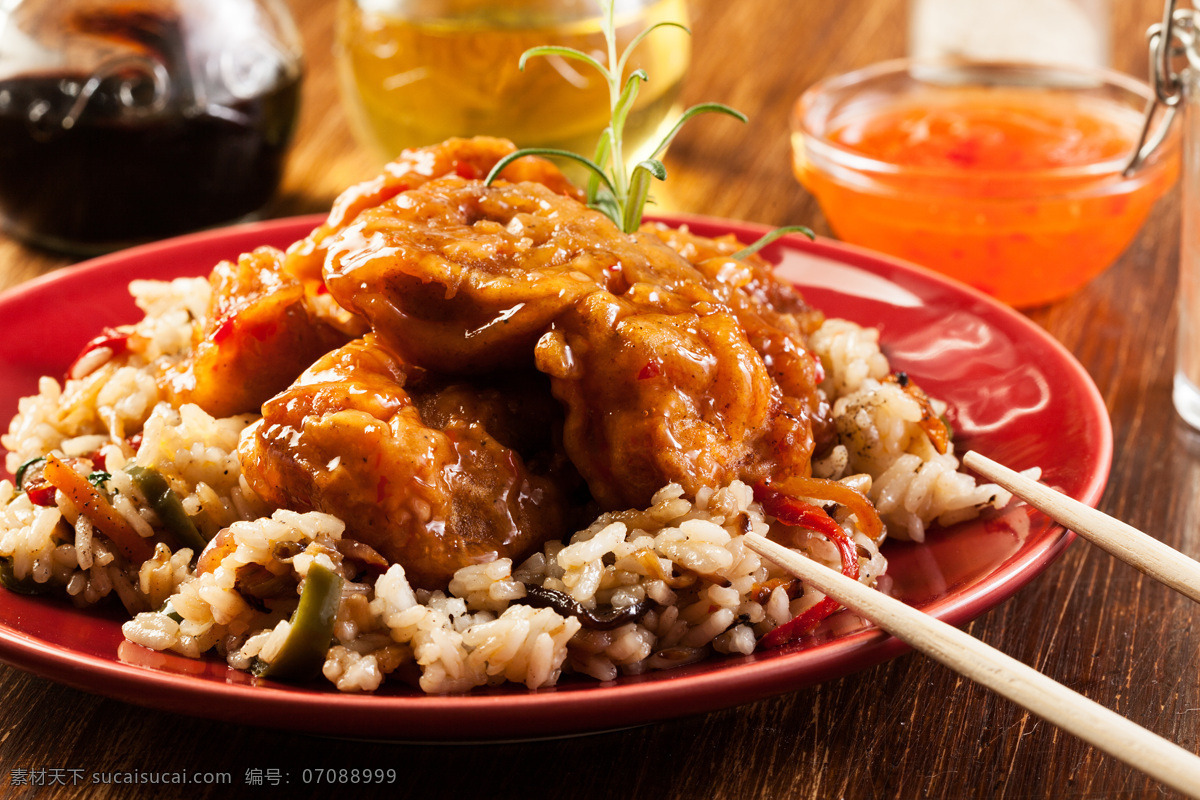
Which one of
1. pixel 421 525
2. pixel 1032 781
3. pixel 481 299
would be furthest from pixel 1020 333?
pixel 421 525

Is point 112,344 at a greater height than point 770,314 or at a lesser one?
lesser

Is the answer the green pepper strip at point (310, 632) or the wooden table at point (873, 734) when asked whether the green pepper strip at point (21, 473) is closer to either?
the wooden table at point (873, 734)

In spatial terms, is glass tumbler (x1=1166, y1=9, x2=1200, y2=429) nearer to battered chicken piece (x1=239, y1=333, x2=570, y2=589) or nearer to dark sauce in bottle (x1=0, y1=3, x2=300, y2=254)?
battered chicken piece (x1=239, y1=333, x2=570, y2=589)

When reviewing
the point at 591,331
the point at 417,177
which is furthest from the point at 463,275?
the point at 417,177

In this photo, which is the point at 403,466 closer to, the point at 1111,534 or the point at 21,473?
the point at 21,473

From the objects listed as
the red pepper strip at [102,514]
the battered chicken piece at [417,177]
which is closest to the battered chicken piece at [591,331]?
the battered chicken piece at [417,177]

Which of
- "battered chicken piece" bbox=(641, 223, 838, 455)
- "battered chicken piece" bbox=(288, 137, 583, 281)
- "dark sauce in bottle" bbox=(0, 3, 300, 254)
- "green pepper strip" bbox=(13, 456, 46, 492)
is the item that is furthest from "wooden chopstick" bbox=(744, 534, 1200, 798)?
"dark sauce in bottle" bbox=(0, 3, 300, 254)

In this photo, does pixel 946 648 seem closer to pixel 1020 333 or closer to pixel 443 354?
pixel 443 354
